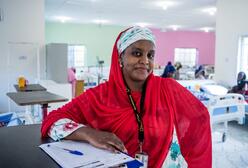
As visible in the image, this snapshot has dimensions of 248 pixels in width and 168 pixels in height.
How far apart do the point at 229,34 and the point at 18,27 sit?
4.51m

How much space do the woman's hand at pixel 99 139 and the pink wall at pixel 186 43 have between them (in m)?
12.1

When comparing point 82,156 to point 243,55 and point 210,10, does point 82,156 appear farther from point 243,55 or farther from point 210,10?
point 210,10

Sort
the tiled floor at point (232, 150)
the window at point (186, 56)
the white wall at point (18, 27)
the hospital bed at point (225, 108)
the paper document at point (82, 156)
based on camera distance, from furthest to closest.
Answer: the window at point (186, 56), the white wall at point (18, 27), the hospital bed at point (225, 108), the tiled floor at point (232, 150), the paper document at point (82, 156)

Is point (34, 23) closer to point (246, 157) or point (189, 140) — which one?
point (246, 157)

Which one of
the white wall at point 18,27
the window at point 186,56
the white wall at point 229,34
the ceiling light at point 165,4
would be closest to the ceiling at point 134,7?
the ceiling light at point 165,4

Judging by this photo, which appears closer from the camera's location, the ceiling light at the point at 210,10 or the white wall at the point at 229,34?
the white wall at the point at 229,34

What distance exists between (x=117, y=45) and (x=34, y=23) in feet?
17.1

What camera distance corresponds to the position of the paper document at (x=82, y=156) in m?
0.75

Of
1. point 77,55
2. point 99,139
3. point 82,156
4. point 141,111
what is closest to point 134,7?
point 77,55

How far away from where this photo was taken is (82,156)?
2.67 feet

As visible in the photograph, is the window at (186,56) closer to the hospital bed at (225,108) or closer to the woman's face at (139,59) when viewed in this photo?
the hospital bed at (225,108)

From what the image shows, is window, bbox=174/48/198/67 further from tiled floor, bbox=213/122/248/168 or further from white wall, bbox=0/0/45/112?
tiled floor, bbox=213/122/248/168

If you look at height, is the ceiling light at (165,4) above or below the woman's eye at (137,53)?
above

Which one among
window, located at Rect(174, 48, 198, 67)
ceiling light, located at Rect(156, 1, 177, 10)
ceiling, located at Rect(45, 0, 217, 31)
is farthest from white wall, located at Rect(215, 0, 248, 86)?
window, located at Rect(174, 48, 198, 67)
